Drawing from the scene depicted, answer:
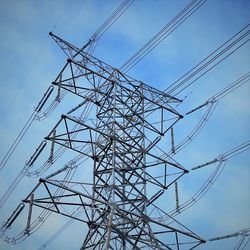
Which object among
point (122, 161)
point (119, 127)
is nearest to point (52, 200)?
point (122, 161)

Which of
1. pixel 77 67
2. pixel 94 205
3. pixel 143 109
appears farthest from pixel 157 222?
pixel 77 67

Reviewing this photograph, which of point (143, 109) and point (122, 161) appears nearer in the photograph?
point (122, 161)

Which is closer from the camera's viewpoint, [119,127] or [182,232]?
[182,232]

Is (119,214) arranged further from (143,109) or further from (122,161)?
(143,109)

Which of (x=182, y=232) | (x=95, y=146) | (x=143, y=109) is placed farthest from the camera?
(x=143, y=109)

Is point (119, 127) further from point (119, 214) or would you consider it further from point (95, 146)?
point (119, 214)

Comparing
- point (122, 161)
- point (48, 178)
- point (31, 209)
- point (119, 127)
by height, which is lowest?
point (31, 209)

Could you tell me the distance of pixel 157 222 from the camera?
14727 mm

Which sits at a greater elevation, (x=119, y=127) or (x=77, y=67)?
(x=77, y=67)

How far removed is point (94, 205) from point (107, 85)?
616cm

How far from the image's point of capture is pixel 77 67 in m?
17.9

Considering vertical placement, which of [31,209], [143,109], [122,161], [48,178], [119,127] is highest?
[143,109]

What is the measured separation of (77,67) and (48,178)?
578 cm

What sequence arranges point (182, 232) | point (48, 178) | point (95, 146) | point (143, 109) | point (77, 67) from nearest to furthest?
1. point (48, 178)
2. point (182, 232)
3. point (95, 146)
4. point (77, 67)
5. point (143, 109)
